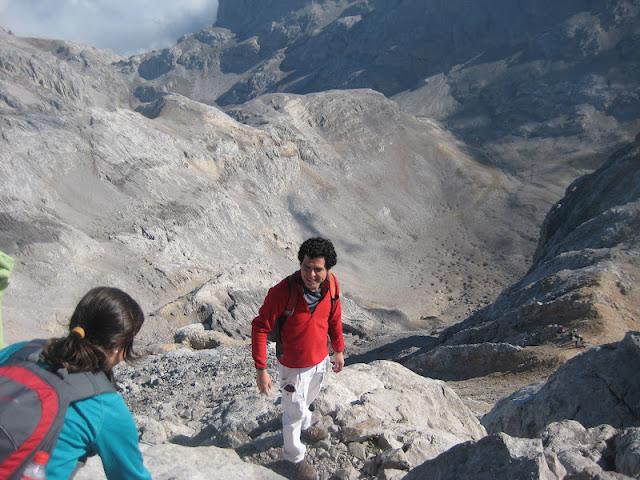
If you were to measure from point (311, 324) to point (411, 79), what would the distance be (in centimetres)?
12407

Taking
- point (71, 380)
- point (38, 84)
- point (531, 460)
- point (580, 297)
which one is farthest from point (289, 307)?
point (38, 84)

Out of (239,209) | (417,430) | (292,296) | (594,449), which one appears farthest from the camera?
(239,209)

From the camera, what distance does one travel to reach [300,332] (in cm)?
568

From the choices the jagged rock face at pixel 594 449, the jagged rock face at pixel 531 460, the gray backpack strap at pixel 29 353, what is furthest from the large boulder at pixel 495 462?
the gray backpack strap at pixel 29 353

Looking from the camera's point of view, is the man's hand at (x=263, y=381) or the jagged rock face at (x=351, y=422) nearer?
the man's hand at (x=263, y=381)

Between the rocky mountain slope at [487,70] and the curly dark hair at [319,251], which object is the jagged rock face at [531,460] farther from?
the rocky mountain slope at [487,70]

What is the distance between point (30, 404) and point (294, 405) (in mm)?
3426

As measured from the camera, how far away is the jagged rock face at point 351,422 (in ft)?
20.0

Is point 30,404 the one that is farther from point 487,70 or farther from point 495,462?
point 487,70

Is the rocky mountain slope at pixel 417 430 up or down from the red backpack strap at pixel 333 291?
down

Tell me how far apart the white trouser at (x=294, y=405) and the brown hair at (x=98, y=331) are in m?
2.83

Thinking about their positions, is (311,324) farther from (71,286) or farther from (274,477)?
(71,286)

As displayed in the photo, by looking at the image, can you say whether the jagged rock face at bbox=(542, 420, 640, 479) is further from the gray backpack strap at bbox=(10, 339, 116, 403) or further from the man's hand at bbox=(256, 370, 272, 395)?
the gray backpack strap at bbox=(10, 339, 116, 403)

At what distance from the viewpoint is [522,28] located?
376 ft
